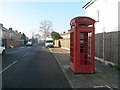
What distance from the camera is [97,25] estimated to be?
23.9 m

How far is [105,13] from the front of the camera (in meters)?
20.8

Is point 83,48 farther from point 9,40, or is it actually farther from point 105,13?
point 9,40

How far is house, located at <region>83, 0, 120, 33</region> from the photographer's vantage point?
18.0 metres

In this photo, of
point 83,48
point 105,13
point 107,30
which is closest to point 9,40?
point 105,13

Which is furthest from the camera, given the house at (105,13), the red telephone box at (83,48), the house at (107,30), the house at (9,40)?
the house at (9,40)

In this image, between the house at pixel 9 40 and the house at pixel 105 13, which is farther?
the house at pixel 9 40

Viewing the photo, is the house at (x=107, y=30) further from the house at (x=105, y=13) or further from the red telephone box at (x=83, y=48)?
the red telephone box at (x=83, y=48)

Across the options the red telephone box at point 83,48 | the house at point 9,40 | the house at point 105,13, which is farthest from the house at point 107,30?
the house at point 9,40

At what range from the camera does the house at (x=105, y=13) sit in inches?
711

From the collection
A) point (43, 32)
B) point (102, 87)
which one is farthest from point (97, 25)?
point (43, 32)

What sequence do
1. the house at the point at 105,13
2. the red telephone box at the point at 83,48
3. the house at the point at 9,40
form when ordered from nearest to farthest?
the red telephone box at the point at 83,48 → the house at the point at 105,13 → the house at the point at 9,40

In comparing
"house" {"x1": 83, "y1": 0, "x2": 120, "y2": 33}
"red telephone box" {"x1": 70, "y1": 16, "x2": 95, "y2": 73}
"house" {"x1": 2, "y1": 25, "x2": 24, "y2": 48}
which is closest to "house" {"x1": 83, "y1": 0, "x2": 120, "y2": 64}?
"house" {"x1": 83, "y1": 0, "x2": 120, "y2": 33}

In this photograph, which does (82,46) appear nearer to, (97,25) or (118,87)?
(118,87)

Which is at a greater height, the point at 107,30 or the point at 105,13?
the point at 105,13
